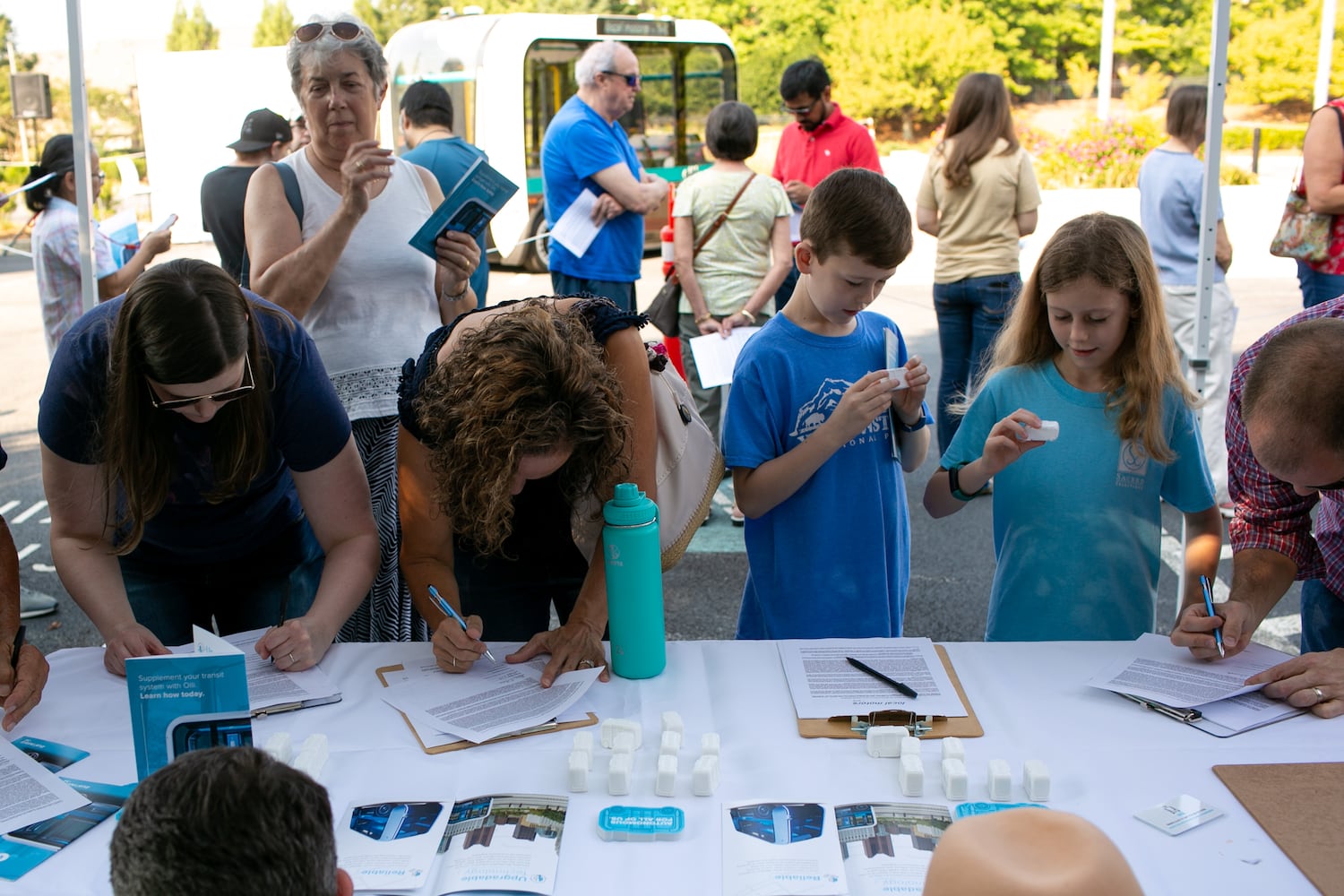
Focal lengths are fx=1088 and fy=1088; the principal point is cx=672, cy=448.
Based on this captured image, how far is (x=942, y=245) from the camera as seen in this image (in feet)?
14.8

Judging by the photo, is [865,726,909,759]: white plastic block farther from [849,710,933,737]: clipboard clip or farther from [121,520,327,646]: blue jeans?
[121,520,327,646]: blue jeans

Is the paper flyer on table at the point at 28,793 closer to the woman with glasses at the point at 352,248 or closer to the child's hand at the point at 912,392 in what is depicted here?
the woman with glasses at the point at 352,248

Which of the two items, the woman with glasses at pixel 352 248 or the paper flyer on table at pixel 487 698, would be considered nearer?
the paper flyer on table at pixel 487 698

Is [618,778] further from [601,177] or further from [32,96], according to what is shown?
[32,96]

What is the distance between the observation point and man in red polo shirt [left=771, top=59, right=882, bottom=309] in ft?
16.1

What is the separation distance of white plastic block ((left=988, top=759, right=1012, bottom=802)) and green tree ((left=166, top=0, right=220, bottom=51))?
114ft

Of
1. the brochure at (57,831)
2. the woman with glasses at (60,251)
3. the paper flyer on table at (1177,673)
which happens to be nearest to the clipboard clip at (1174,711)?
the paper flyer on table at (1177,673)

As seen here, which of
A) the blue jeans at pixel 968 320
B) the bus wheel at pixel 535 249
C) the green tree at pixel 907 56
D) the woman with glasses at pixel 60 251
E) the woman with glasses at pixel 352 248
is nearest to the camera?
the woman with glasses at pixel 352 248

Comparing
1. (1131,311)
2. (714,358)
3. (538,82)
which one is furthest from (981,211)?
(538,82)

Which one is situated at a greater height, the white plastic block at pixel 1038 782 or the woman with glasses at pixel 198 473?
the woman with glasses at pixel 198 473

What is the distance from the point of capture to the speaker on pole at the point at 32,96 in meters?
6.64

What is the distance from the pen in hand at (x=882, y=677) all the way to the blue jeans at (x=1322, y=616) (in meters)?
0.84

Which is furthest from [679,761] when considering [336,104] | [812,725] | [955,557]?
[955,557]

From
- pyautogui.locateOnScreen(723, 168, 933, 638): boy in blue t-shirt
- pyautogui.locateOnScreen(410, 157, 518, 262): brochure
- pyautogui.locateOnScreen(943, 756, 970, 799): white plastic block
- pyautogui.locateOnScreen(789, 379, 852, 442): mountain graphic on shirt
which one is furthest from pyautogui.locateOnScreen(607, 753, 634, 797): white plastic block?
pyautogui.locateOnScreen(410, 157, 518, 262): brochure
